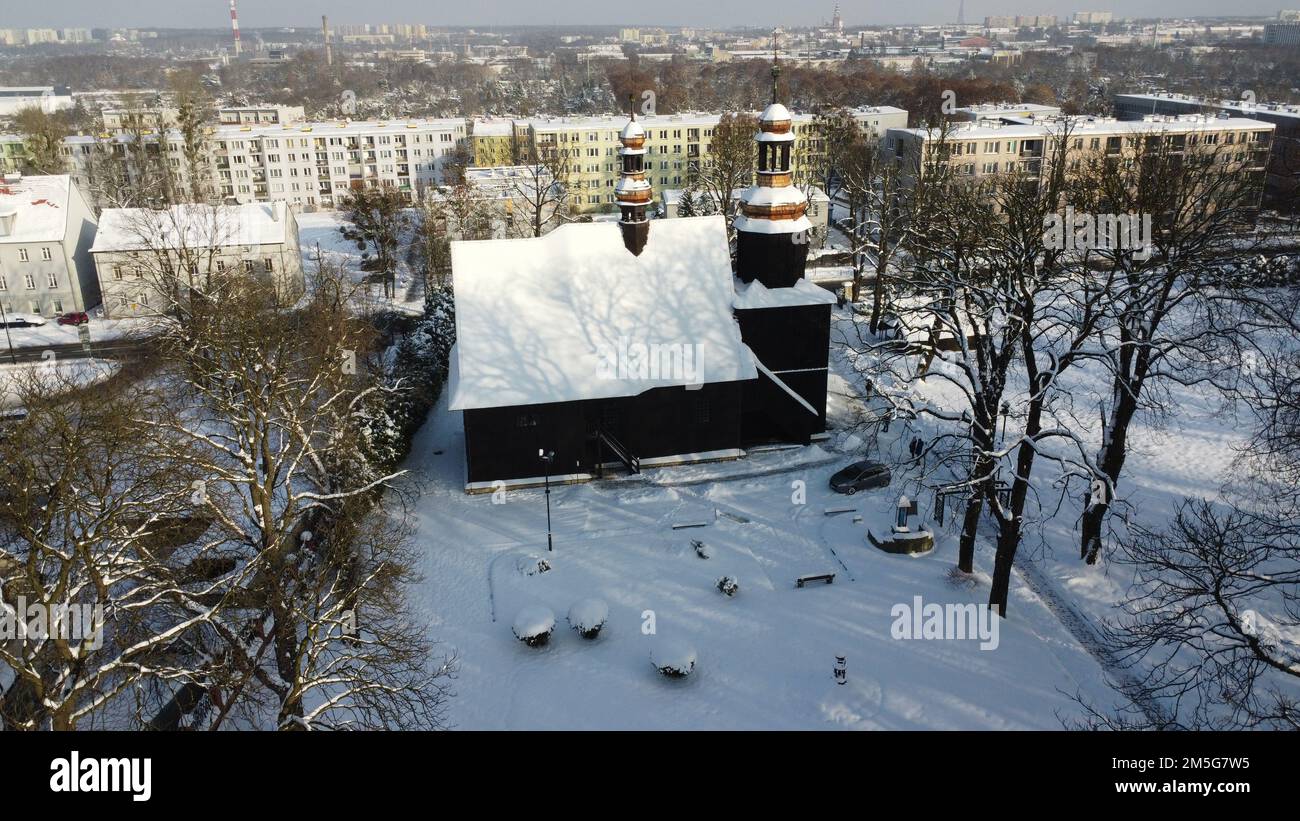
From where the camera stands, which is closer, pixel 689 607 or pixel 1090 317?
pixel 1090 317

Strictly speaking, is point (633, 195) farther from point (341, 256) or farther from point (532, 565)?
point (341, 256)

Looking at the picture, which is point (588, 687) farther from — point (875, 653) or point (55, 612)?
point (55, 612)

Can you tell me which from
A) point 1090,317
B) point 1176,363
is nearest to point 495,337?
point 1090,317

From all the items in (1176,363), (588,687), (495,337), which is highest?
(495,337)

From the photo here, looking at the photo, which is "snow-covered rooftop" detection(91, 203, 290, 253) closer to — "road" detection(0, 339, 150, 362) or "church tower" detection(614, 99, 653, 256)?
"road" detection(0, 339, 150, 362)

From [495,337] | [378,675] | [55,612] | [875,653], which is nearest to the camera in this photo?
[55,612]

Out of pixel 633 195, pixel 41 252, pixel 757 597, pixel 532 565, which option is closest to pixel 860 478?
pixel 757 597
